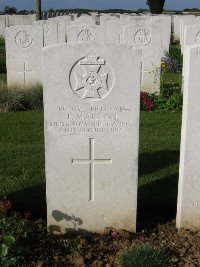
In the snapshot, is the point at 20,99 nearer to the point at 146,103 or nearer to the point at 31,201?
the point at 146,103

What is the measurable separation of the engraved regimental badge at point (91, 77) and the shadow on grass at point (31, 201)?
140 centimetres

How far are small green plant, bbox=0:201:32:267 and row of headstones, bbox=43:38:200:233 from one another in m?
0.54

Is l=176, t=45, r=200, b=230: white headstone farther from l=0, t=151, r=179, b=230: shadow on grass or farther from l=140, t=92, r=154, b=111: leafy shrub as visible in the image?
l=140, t=92, r=154, b=111: leafy shrub

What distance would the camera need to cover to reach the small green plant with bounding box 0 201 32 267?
130 inches

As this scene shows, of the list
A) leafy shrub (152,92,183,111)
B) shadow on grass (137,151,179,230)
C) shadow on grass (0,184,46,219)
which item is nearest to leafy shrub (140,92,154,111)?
leafy shrub (152,92,183,111)

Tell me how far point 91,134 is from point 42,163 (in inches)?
81.8

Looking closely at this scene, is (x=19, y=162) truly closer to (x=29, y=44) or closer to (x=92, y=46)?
(x=92, y=46)

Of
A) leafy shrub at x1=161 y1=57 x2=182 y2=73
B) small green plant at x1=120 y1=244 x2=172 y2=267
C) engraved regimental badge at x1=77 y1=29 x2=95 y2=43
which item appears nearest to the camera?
small green plant at x1=120 y1=244 x2=172 y2=267

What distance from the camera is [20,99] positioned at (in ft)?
30.6

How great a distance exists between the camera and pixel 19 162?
6.12 m

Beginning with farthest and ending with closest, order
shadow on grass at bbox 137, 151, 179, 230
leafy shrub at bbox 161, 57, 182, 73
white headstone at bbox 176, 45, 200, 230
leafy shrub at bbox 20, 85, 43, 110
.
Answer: leafy shrub at bbox 161, 57, 182, 73 < leafy shrub at bbox 20, 85, 43, 110 < shadow on grass at bbox 137, 151, 179, 230 < white headstone at bbox 176, 45, 200, 230

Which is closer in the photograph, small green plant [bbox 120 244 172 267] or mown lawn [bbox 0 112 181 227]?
small green plant [bbox 120 244 172 267]

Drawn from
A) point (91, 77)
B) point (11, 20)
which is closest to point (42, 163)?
point (91, 77)

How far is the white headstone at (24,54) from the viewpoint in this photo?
10.1 m
